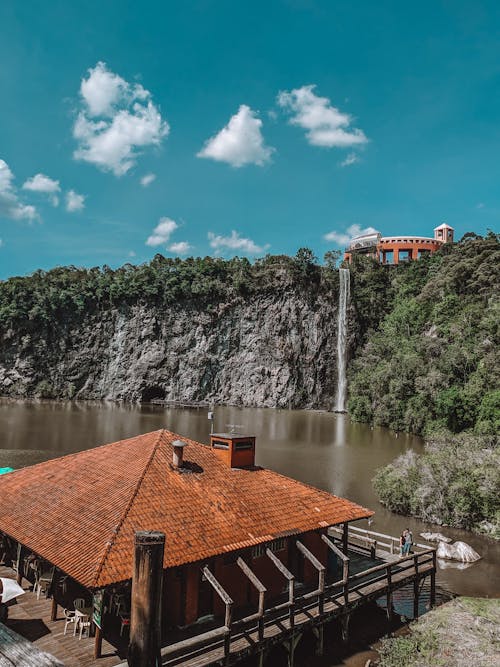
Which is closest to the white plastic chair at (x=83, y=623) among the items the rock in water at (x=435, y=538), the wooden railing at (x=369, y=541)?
the wooden railing at (x=369, y=541)

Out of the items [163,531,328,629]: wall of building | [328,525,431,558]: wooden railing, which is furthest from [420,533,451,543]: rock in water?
[163,531,328,629]: wall of building

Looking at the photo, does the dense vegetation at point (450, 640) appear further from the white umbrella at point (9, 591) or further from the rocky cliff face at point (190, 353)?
the rocky cliff face at point (190, 353)

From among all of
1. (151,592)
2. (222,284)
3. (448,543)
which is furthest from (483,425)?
(222,284)

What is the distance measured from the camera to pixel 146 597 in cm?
807

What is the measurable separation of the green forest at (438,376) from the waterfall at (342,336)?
1566 mm

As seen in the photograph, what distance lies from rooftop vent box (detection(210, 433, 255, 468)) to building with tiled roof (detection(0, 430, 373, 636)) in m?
0.03

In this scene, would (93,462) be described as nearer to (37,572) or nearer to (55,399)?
(37,572)

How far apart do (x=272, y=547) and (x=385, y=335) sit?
63976mm

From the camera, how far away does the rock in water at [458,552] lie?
21.4m

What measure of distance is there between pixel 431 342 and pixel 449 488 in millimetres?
33856

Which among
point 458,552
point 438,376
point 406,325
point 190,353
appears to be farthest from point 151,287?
point 458,552

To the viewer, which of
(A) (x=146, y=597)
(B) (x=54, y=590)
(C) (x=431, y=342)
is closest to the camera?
(A) (x=146, y=597)

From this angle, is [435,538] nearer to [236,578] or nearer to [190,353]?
[236,578]

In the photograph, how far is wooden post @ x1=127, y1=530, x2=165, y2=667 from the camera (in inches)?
313
